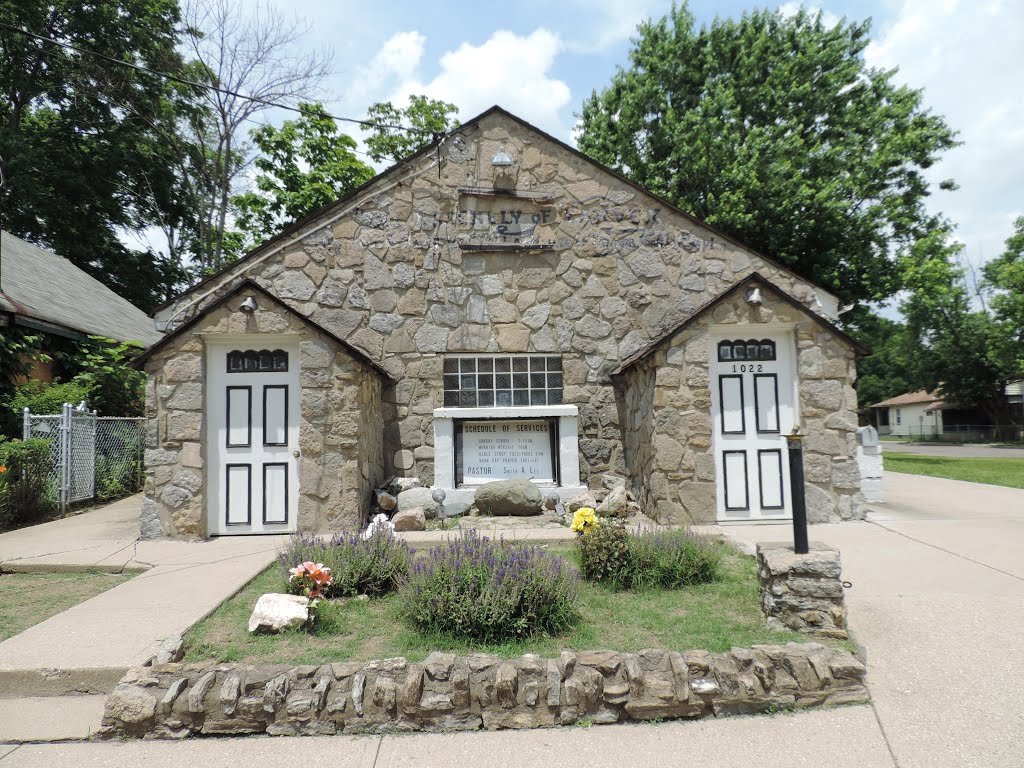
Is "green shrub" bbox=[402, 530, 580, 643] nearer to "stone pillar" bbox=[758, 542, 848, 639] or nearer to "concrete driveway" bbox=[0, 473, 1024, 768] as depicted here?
"concrete driveway" bbox=[0, 473, 1024, 768]

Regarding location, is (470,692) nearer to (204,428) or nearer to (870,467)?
(204,428)

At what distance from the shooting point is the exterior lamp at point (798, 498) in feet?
13.8

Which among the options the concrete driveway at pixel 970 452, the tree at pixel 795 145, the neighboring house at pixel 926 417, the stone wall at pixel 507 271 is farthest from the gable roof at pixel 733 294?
the neighboring house at pixel 926 417

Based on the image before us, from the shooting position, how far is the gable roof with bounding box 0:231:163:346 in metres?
12.3

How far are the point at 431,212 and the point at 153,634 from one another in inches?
284

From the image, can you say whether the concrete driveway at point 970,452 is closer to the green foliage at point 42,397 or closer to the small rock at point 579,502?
the small rock at point 579,502

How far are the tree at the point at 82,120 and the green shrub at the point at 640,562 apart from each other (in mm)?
21624

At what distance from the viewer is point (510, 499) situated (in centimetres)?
834

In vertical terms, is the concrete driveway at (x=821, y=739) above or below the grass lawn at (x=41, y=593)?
below

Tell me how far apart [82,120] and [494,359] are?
73.9 feet

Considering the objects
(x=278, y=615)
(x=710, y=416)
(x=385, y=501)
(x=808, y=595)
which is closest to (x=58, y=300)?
(x=385, y=501)

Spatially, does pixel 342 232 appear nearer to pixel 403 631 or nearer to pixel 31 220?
pixel 403 631

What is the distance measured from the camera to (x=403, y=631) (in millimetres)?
4254

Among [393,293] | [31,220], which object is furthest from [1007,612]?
[31,220]
